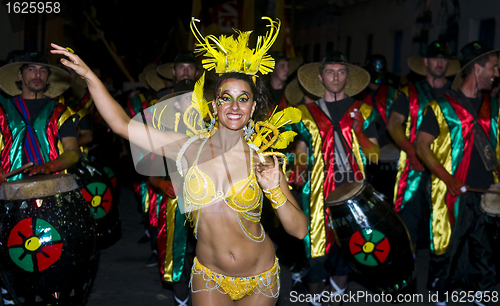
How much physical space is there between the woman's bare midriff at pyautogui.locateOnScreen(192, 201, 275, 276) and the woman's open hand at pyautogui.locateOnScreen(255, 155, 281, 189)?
278 millimetres

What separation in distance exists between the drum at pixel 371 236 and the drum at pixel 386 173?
188 cm

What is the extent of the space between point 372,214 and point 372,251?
0.27 metres

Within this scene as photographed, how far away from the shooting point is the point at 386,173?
5.94 metres

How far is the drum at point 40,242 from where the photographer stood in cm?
339

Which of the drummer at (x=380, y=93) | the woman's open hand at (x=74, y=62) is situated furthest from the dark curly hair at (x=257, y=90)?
the drummer at (x=380, y=93)

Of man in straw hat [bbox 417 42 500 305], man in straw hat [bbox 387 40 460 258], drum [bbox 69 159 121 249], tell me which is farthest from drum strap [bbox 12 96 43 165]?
man in straw hat [bbox 387 40 460 258]

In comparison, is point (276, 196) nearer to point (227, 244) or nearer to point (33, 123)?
point (227, 244)

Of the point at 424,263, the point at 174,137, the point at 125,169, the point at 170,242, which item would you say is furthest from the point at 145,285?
the point at 125,169

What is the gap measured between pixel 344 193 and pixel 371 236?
1.20ft

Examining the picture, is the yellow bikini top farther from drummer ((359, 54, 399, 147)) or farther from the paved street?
drummer ((359, 54, 399, 147))

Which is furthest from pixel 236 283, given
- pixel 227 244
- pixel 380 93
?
pixel 380 93

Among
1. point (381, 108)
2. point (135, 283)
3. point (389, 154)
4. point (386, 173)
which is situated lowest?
point (135, 283)

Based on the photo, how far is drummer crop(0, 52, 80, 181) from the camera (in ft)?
13.8

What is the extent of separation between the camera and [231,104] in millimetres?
2701
